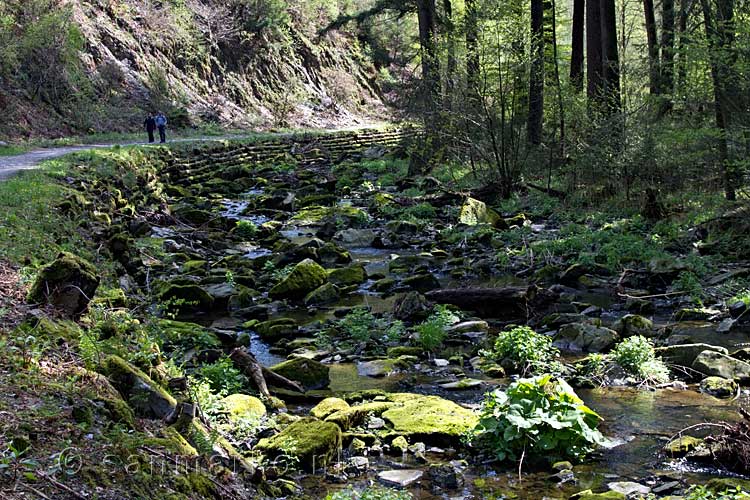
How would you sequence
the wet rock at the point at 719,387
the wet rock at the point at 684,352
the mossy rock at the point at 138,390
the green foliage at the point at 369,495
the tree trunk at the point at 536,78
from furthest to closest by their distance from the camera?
the tree trunk at the point at 536,78 → the wet rock at the point at 684,352 → the wet rock at the point at 719,387 → the mossy rock at the point at 138,390 → the green foliage at the point at 369,495

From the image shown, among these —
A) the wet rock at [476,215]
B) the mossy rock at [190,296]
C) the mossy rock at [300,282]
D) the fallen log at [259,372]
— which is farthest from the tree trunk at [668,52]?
the fallen log at [259,372]

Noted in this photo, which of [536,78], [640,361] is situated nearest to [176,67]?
[536,78]

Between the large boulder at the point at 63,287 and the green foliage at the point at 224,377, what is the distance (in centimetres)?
134

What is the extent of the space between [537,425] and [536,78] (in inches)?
524

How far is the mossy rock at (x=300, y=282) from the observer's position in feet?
41.0

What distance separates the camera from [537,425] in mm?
6352

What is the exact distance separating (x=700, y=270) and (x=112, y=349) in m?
9.16

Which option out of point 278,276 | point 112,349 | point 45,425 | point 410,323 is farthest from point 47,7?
point 45,425

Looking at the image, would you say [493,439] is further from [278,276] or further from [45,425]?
[278,276]

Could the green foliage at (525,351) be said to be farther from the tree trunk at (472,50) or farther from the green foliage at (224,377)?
the tree trunk at (472,50)

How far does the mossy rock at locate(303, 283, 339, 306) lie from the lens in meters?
12.3

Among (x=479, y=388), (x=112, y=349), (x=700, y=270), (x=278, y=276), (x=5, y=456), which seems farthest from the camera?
(x=278, y=276)

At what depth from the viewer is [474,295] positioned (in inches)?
451

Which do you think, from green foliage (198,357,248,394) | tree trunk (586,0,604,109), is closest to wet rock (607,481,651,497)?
green foliage (198,357,248,394)
